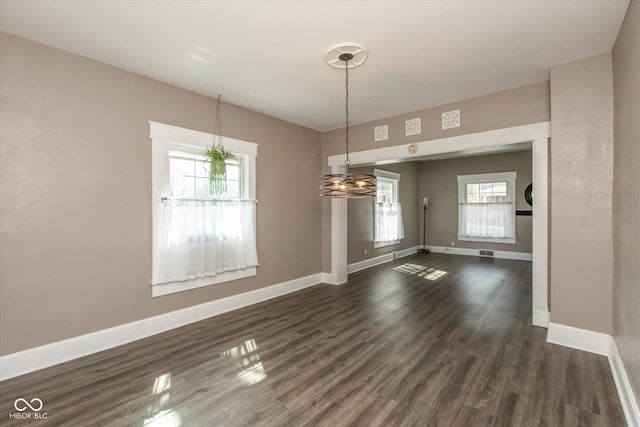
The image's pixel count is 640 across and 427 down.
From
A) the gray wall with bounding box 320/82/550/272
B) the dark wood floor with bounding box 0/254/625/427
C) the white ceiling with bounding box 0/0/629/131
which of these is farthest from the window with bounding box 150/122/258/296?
the gray wall with bounding box 320/82/550/272

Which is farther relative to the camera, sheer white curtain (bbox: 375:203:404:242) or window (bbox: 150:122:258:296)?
sheer white curtain (bbox: 375:203:404:242)

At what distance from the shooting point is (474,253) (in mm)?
8086

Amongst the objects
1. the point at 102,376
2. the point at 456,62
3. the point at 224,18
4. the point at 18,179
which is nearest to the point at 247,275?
the point at 102,376

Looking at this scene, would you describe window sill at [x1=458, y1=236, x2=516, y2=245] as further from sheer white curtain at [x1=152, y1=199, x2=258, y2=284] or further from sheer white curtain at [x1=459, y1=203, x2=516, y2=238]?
sheer white curtain at [x1=152, y1=199, x2=258, y2=284]

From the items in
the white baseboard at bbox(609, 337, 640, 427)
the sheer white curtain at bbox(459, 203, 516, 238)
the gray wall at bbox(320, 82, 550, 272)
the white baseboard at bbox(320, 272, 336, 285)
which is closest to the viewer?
the white baseboard at bbox(609, 337, 640, 427)

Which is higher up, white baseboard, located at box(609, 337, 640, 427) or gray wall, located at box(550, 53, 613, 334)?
gray wall, located at box(550, 53, 613, 334)

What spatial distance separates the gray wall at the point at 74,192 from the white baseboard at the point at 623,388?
3875 millimetres

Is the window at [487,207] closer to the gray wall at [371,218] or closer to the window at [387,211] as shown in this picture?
the gray wall at [371,218]

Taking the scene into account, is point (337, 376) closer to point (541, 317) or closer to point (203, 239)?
point (203, 239)

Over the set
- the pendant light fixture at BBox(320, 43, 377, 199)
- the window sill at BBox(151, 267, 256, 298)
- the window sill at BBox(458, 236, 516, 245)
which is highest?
the pendant light fixture at BBox(320, 43, 377, 199)

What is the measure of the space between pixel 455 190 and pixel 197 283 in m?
7.53

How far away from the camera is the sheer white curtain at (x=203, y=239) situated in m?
3.27

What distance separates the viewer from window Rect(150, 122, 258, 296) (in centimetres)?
322

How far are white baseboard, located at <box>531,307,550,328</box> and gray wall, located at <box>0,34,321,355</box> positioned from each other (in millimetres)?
3931
